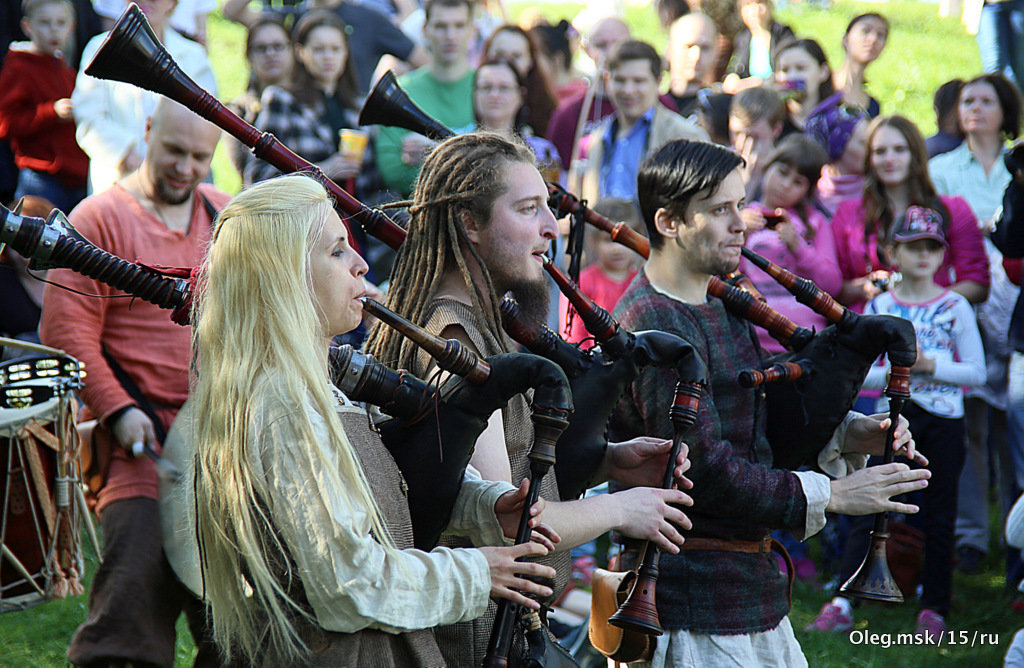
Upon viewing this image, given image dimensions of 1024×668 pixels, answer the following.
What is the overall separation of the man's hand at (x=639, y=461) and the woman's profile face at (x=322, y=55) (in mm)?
4800

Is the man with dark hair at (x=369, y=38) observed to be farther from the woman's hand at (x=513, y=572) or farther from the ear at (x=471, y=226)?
the woman's hand at (x=513, y=572)

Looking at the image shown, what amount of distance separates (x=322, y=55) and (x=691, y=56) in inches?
113

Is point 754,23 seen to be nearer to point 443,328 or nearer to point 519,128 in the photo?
point 519,128

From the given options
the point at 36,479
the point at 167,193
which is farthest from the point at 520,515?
the point at 167,193

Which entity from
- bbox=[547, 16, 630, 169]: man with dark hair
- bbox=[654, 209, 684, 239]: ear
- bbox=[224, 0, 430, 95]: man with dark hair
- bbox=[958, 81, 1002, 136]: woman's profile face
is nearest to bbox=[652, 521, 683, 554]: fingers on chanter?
bbox=[654, 209, 684, 239]: ear

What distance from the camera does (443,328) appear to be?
8.82 feet

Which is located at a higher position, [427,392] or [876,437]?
[427,392]

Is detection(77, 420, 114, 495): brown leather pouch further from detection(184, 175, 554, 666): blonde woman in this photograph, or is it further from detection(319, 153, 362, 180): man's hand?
detection(319, 153, 362, 180): man's hand

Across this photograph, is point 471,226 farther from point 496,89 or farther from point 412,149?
point 496,89

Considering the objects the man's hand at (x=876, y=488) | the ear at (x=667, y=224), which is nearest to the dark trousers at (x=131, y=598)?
the ear at (x=667, y=224)

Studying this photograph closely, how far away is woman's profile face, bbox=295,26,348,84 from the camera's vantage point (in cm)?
701

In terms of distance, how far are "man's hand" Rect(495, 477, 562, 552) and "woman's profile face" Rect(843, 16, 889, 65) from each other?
21.1ft

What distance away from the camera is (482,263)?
2.86 metres

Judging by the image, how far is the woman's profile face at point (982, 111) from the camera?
652 cm
